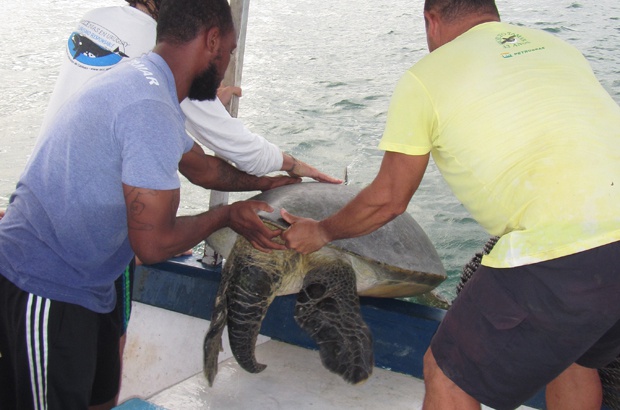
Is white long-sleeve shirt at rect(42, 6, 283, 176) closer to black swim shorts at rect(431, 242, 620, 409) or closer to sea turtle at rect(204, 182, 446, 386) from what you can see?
sea turtle at rect(204, 182, 446, 386)

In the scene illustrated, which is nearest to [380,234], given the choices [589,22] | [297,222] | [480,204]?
[297,222]

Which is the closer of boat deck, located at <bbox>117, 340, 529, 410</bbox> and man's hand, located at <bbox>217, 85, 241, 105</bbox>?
boat deck, located at <bbox>117, 340, 529, 410</bbox>

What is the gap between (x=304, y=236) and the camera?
97.3 inches

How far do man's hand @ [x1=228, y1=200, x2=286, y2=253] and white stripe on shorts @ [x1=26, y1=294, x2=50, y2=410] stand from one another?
0.77 m

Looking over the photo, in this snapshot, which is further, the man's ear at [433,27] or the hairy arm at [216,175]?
the hairy arm at [216,175]

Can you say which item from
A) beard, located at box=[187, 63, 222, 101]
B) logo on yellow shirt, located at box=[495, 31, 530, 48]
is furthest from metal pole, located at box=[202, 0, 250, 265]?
logo on yellow shirt, located at box=[495, 31, 530, 48]

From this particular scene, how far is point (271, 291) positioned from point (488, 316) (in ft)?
3.43

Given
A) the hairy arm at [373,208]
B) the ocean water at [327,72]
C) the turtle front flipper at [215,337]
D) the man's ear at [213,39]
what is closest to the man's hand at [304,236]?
the hairy arm at [373,208]

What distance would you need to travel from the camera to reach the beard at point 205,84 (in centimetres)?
205

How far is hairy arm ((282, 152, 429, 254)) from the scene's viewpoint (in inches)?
76.7

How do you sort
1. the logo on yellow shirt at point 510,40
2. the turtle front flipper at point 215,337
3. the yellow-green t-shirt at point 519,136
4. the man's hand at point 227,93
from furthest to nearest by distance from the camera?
the man's hand at point 227,93, the turtle front flipper at point 215,337, the logo on yellow shirt at point 510,40, the yellow-green t-shirt at point 519,136

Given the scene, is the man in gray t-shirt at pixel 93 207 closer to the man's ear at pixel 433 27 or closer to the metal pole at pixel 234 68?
the man's ear at pixel 433 27

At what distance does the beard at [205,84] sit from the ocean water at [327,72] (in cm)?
312

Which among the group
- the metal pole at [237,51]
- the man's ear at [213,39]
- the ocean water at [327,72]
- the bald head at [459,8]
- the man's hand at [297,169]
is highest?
the bald head at [459,8]
